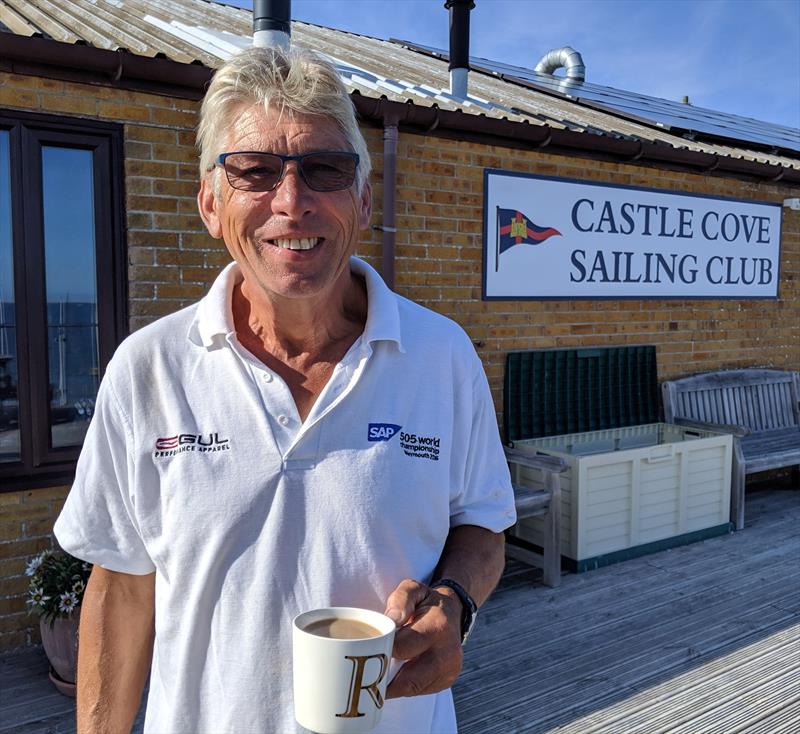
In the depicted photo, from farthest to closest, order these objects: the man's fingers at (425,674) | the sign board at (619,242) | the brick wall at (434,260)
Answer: the sign board at (619,242)
the brick wall at (434,260)
the man's fingers at (425,674)

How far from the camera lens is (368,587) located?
1.29m

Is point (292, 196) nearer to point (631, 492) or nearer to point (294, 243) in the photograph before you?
point (294, 243)

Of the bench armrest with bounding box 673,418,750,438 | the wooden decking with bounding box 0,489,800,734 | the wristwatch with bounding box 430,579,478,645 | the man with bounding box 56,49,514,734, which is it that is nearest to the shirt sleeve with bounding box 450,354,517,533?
the man with bounding box 56,49,514,734

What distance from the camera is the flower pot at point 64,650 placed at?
331 centimetres

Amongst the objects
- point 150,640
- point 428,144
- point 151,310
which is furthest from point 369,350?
point 428,144

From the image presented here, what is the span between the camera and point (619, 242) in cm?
576

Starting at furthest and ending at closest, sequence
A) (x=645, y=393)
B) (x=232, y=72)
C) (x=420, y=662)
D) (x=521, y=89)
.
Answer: (x=521, y=89) < (x=645, y=393) < (x=232, y=72) < (x=420, y=662)

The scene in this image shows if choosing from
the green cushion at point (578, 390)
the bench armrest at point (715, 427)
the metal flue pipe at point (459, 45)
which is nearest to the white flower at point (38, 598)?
the green cushion at point (578, 390)

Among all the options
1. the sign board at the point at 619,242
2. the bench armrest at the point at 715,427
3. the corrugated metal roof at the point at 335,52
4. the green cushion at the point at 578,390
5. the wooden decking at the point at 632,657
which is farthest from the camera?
the bench armrest at the point at 715,427

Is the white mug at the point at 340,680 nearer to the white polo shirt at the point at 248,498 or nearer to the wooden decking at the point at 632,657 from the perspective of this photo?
the white polo shirt at the point at 248,498

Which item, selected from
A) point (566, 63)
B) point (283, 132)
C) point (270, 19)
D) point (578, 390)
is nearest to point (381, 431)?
point (283, 132)

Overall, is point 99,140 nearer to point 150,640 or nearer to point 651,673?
point 150,640

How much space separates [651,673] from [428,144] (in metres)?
3.33

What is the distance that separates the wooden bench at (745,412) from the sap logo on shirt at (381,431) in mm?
4920
